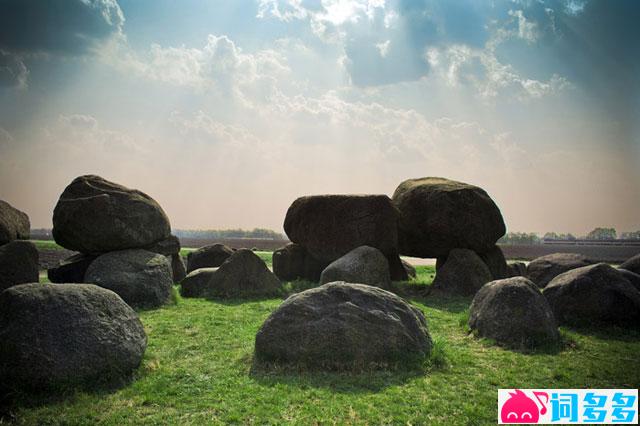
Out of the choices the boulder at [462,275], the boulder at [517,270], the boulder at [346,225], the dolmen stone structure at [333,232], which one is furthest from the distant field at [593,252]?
the boulder at [346,225]

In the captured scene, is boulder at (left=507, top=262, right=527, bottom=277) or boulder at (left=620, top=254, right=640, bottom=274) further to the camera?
boulder at (left=507, top=262, right=527, bottom=277)

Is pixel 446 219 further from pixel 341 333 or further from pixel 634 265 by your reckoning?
pixel 341 333

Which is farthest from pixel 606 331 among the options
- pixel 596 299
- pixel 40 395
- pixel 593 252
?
pixel 593 252

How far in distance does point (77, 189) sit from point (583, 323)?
754 inches

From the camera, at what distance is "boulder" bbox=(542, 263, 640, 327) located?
13.2 meters

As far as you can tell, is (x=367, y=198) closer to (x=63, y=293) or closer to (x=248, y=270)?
(x=248, y=270)

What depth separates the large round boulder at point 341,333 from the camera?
30.1 feet

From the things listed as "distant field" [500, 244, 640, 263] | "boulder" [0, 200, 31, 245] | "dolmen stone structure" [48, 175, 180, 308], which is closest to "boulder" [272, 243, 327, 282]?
"dolmen stone structure" [48, 175, 180, 308]

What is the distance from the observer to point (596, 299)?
44.4 ft

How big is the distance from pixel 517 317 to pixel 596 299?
12.2 feet

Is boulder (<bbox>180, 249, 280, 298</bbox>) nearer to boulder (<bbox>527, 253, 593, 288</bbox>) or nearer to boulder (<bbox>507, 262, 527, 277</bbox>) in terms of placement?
boulder (<bbox>507, 262, 527, 277</bbox>)

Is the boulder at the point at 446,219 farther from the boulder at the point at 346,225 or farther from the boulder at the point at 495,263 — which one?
the boulder at the point at 346,225

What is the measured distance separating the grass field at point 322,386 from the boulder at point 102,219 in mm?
7095

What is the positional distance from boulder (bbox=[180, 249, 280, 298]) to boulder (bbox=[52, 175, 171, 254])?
2598 mm
